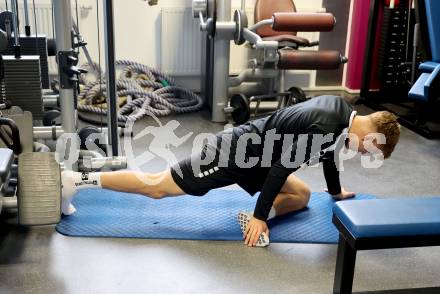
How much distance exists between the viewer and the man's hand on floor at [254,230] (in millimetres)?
2418

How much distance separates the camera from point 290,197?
2.66 m

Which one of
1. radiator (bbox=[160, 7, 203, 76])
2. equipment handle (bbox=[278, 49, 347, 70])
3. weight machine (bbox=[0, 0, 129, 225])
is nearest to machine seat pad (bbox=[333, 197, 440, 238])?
weight machine (bbox=[0, 0, 129, 225])

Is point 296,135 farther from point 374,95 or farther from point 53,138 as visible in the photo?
point 374,95

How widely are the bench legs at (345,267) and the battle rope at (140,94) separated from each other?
266cm

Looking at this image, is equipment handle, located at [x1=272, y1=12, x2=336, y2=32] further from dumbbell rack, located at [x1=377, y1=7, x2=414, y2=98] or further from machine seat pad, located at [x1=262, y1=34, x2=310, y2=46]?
dumbbell rack, located at [x1=377, y1=7, x2=414, y2=98]

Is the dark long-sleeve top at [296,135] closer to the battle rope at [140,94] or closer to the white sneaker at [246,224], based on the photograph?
the white sneaker at [246,224]

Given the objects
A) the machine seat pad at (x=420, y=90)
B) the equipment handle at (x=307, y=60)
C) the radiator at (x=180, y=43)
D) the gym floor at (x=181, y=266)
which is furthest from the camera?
the radiator at (x=180, y=43)

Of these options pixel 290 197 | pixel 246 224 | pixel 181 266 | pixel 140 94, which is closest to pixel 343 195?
pixel 290 197

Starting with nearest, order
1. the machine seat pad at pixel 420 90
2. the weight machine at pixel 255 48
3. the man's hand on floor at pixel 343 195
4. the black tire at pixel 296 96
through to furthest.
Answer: the man's hand on floor at pixel 343 195
the machine seat pad at pixel 420 90
the weight machine at pixel 255 48
the black tire at pixel 296 96

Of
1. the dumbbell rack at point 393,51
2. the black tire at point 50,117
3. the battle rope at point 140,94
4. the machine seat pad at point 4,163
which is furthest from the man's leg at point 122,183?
the dumbbell rack at point 393,51

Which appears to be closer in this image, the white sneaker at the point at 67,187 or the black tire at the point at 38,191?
the black tire at the point at 38,191

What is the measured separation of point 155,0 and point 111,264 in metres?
1.89

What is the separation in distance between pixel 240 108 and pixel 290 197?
170 cm

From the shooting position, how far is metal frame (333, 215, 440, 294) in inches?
66.7
